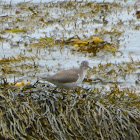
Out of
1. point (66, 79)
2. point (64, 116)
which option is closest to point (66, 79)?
point (66, 79)

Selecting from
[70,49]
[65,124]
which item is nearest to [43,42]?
[70,49]

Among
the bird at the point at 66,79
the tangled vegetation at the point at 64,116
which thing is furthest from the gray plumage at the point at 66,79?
the tangled vegetation at the point at 64,116

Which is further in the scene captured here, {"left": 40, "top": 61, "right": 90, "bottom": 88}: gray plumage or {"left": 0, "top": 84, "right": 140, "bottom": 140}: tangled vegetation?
Result: {"left": 40, "top": 61, "right": 90, "bottom": 88}: gray plumage

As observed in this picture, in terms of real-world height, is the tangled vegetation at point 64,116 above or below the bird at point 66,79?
below

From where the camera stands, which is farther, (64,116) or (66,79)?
(66,79)

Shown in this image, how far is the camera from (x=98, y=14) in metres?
11.0

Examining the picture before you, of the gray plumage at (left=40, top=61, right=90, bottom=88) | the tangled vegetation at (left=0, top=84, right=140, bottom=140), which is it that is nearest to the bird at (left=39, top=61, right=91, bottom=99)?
the gray plumage at (left=40, top=61, right=90, bottom=88)

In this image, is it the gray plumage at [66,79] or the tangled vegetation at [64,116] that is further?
the gray plumage at [66,79]

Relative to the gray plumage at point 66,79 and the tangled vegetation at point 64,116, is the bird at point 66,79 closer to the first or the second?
the gray plumage at point 66,79

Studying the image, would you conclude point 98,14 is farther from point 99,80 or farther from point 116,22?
point 99,80

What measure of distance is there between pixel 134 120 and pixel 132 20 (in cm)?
523

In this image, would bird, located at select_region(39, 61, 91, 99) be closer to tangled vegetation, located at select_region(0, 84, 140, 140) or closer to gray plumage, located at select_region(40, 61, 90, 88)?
gray plumage, located at select_region(40, 61, 90, 88)

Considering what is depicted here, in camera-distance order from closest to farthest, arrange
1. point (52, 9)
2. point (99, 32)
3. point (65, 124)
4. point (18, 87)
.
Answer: point (65, 124)
point (18, 87)
point (99, 32)
point (52, 9)

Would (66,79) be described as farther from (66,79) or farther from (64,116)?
(64,116)
